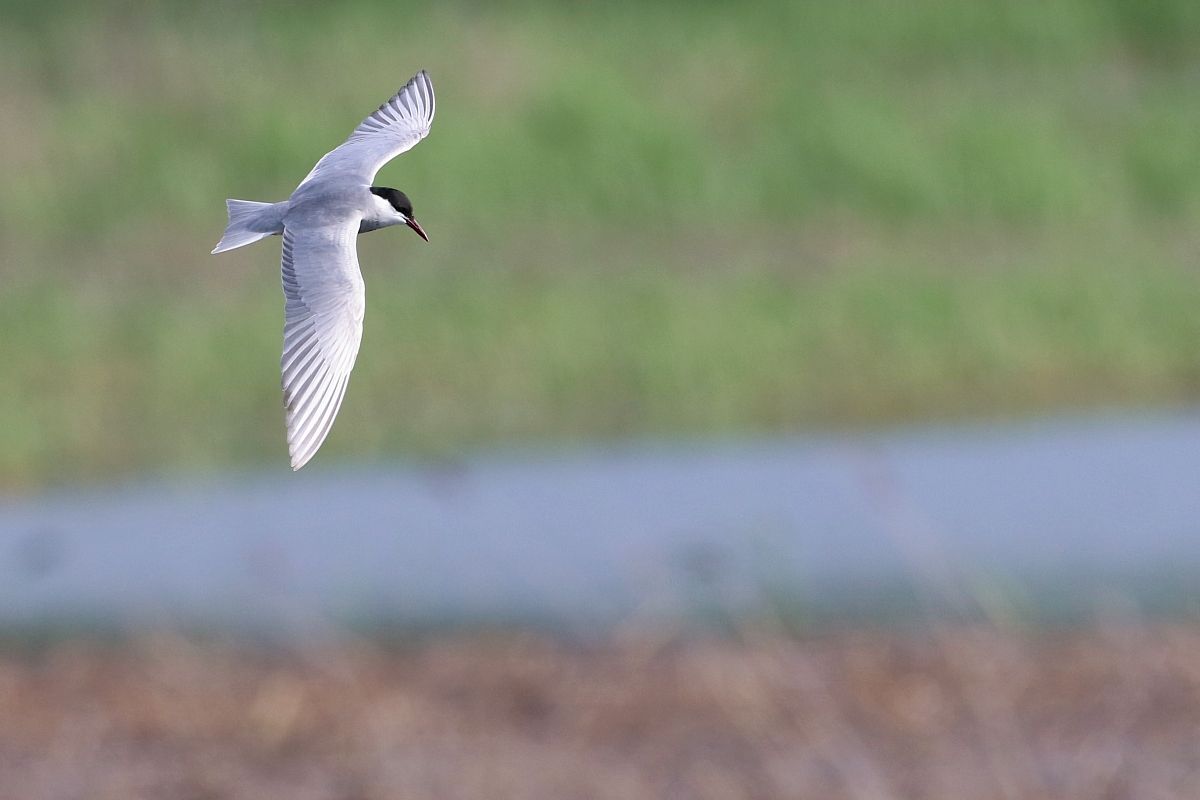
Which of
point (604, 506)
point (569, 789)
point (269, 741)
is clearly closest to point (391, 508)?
point (604, 506)

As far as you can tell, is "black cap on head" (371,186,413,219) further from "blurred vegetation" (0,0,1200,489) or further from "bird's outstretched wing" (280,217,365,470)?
"blurred vegetation" (0,0,1200,489)

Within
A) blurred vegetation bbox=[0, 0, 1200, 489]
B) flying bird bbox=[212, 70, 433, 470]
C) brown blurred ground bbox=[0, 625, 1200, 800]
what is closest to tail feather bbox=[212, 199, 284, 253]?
flying bird bbox=[212, 70, 433, 470]

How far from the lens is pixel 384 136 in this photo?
1651 millimetres

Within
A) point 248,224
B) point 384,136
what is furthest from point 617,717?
point 248,224

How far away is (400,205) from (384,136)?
259 millimetres

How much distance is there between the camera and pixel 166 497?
31.3 feet

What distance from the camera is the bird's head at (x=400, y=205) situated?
52.4 inches

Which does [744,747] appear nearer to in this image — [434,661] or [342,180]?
[434,661]

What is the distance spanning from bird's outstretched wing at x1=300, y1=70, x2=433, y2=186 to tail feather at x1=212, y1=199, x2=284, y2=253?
0.05 m

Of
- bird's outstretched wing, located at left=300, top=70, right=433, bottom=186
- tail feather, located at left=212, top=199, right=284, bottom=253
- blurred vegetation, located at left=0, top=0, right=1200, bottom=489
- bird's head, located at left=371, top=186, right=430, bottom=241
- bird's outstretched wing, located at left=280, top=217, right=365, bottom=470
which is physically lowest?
blurred vegetation, located at left=0, top=0, right=1200, bottom=489

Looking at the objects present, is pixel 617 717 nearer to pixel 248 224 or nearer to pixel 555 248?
pixel 555 248

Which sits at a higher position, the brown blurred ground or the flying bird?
the flying bird

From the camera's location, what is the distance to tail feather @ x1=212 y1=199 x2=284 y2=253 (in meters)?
1.36

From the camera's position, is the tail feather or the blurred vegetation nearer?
the tail feather
